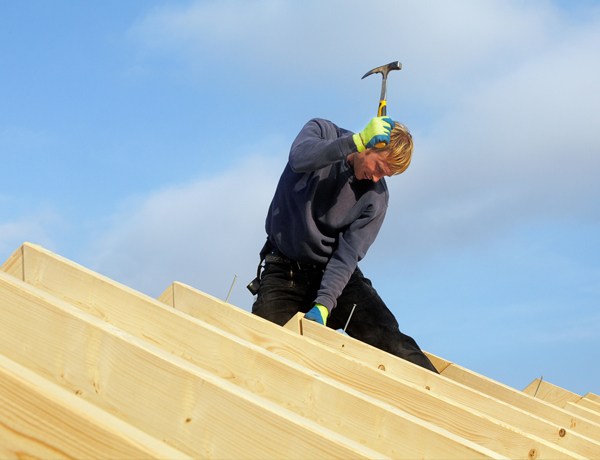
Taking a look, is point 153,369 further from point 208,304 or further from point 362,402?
point 208,304

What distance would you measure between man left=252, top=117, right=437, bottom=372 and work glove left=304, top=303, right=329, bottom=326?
0.07 m

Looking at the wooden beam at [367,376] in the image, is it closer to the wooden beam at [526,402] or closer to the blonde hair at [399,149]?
the wooden beam at [526,402]

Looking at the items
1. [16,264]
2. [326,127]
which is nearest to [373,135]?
[326,127]

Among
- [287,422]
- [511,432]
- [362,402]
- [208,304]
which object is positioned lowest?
[287,422]

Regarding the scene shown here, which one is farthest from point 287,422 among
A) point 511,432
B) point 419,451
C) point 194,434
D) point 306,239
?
point 306,239

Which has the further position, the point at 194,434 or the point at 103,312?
the point at 103,312

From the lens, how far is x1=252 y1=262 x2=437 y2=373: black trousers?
3.42 meters

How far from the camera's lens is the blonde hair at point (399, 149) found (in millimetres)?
3115

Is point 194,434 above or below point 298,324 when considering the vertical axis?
below

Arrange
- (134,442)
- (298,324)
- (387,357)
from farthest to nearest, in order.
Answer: (298,324) < (387,357) < (134,442)

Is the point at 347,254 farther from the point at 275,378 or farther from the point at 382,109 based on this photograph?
the point at 275,378

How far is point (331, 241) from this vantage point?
3.51 meters

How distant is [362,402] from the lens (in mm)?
1465

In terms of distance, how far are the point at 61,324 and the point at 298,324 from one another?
149 cm
